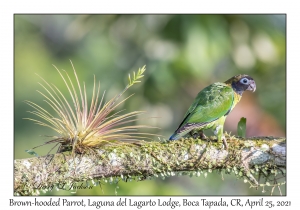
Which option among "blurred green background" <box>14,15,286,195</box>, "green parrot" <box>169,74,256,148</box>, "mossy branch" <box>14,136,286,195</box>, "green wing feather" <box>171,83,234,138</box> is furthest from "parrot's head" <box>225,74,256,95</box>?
"blurred green background" <box>14,15,286,195</box>

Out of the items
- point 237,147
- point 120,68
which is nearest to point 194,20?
point 120,68

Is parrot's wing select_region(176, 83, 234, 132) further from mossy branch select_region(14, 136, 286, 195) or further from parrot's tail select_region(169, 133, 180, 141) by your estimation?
mossy branch select_region(14, 136, 286, 195)

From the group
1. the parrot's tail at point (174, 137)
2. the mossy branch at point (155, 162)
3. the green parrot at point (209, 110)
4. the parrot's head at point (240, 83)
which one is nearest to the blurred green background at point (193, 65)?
the parrot's head at point (240, 83)

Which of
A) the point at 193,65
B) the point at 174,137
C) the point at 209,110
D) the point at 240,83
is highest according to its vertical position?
the point at 193,65

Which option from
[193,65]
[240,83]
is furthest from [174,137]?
[193,65]

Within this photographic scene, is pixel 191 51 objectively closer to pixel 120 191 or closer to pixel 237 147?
pixel 120 191

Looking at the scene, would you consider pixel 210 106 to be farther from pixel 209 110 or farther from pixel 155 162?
pixel 155 162

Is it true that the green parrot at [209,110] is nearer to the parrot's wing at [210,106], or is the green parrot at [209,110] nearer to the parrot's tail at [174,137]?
the parrot's wing at [210,106]
